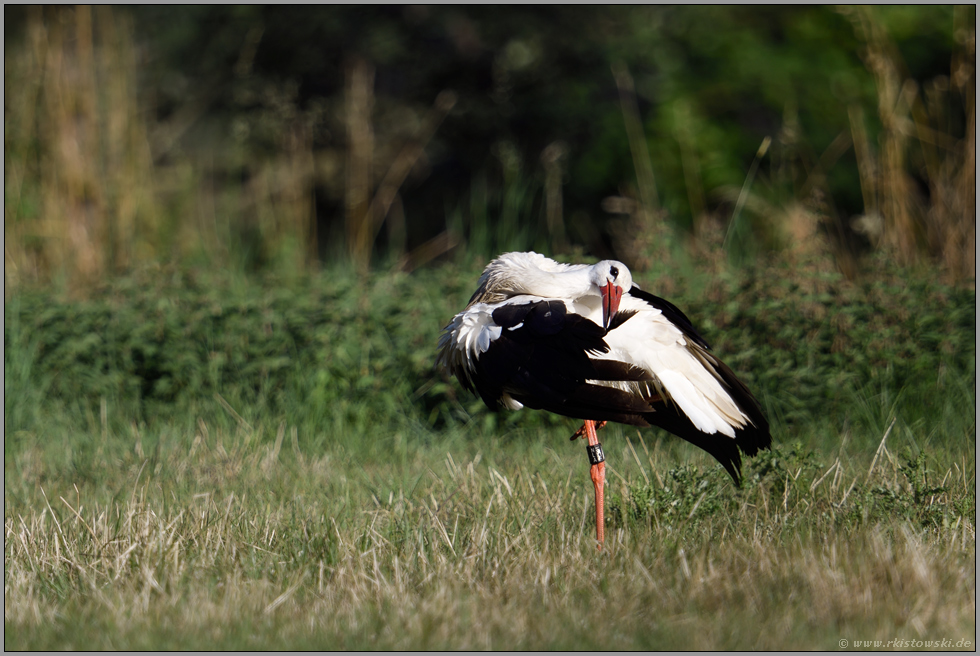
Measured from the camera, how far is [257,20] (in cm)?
1039

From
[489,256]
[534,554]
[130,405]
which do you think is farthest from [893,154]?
[130,405]

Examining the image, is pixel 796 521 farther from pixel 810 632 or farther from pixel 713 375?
pixel 810 632

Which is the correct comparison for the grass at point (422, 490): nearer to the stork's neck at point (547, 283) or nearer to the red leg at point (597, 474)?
the red leg at point (597, 474)

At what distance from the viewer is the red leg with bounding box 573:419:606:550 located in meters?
3.44

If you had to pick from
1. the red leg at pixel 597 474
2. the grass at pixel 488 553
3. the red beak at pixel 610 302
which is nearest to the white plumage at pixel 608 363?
the red beak at pixel 610 302

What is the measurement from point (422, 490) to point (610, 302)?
1.32 metres

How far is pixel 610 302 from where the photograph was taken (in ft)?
11.3

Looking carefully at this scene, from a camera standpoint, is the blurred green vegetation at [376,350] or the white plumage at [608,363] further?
the blurred green vegetation at [376,350]

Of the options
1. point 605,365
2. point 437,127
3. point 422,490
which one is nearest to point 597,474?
point 605,365

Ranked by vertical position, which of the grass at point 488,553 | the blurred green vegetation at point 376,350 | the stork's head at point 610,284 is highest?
the stork's head at point 610,284

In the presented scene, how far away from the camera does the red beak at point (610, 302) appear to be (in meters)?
3.43

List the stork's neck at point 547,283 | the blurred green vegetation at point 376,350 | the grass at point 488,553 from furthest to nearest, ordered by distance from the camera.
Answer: the blurred green vegetation at point 376,350 → the stork's neck at point 547,283 → the grass at point 488,553

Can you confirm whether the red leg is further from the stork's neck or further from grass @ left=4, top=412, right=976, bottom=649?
the stork's neck

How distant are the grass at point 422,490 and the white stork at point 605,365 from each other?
15.7 inches
